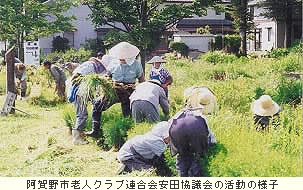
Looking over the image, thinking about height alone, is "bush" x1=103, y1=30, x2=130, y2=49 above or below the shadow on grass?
above

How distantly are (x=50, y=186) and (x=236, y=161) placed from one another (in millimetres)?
1099

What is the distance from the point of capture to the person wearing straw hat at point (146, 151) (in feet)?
12.7

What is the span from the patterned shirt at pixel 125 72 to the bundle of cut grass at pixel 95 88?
9cm

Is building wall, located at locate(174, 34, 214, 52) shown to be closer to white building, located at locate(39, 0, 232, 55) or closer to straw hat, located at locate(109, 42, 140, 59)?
white building, located at locate(39, 0, 232, 55)

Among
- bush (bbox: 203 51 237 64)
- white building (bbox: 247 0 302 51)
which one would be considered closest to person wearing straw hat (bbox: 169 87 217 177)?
bush (bbox: 203 51 237 64)

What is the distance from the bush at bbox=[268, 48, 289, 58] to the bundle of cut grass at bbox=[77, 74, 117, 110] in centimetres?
273

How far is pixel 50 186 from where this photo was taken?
3.14 metres

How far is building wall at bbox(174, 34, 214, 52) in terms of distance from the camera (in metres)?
5.56

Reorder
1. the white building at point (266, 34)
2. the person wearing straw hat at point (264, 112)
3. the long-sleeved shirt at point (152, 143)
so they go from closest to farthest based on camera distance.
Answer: the long-sleeved shirt at point (152, 143)
the person wearing straw hat at point (264, 112)
the white building at point (266, 34)

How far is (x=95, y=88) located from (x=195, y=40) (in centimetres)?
141

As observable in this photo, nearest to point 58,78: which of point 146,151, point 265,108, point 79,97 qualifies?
point 79,97

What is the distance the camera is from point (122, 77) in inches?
196

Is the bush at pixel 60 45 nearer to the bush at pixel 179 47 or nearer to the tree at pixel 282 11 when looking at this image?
the bush at pixel 179 47

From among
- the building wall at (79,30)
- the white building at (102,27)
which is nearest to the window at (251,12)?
the white building at (102,27)
